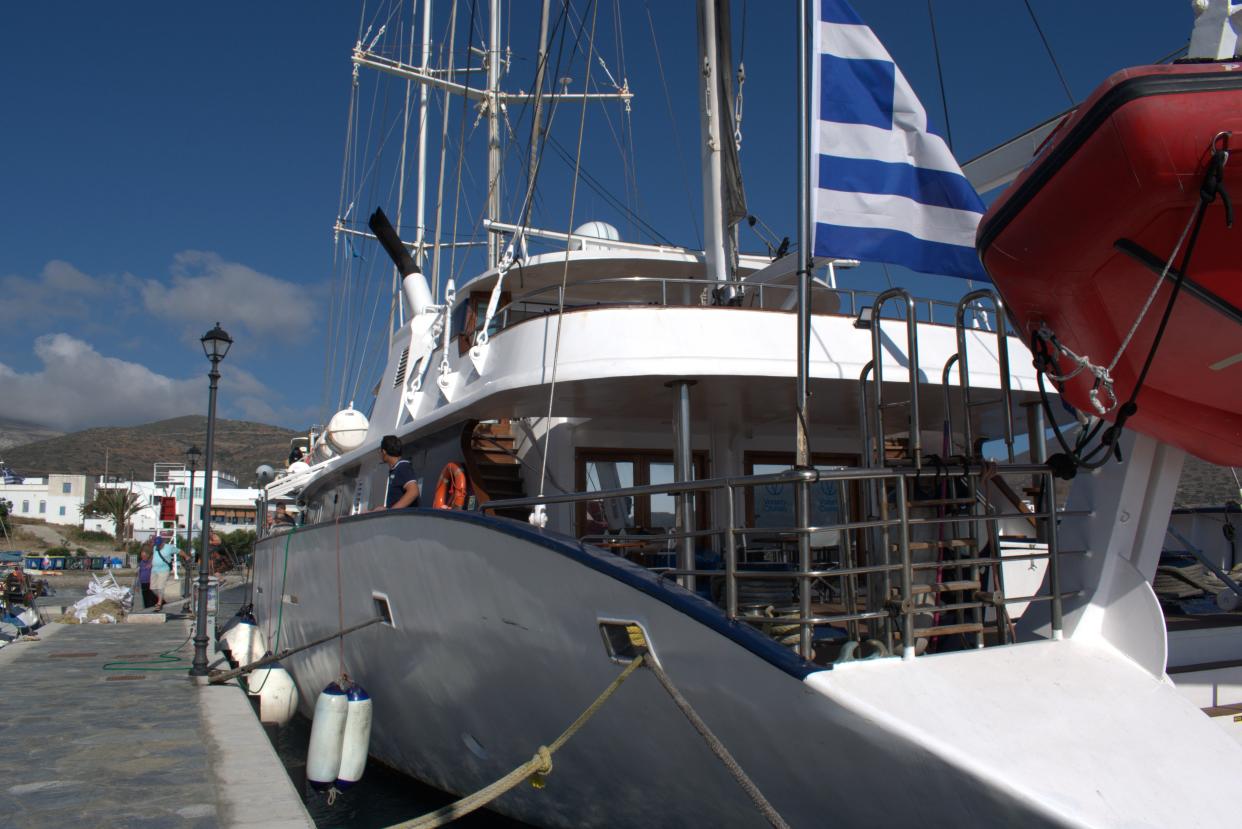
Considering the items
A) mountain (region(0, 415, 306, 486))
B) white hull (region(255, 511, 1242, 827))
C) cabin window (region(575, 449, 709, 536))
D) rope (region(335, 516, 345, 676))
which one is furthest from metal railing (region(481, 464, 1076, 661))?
mountain (region(0, 415, 306, 486))

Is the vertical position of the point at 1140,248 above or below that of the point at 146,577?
above

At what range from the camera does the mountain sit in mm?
134125

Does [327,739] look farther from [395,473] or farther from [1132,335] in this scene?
[1132,335]

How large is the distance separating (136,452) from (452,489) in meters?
154

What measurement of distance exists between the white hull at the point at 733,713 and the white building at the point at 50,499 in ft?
280

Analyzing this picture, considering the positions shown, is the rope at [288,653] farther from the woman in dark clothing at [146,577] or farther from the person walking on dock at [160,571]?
the woman in dark clothing at [146,577]

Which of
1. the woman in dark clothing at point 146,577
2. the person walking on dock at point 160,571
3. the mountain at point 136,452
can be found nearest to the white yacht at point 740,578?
the person walking on dock at point 160,571

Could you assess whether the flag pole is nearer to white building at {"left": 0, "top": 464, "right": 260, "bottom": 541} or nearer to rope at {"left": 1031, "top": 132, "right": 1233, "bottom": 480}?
rope at {"left": 1031, "top": 132, "right": 1233, "bottom": 480}

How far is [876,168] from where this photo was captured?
5270 millimetres

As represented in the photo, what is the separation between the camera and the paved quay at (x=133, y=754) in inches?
186

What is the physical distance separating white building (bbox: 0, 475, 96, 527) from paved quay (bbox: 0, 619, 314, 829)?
264ft

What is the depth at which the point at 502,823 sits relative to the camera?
6.30 m

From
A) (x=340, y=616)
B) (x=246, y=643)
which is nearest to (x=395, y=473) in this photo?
(x=340, y=616)

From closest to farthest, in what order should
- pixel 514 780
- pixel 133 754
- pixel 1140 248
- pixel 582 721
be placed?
1. pixel 1140 248
2. pixel 514 780
3. pixel 582 721
4. pixel 133 754
